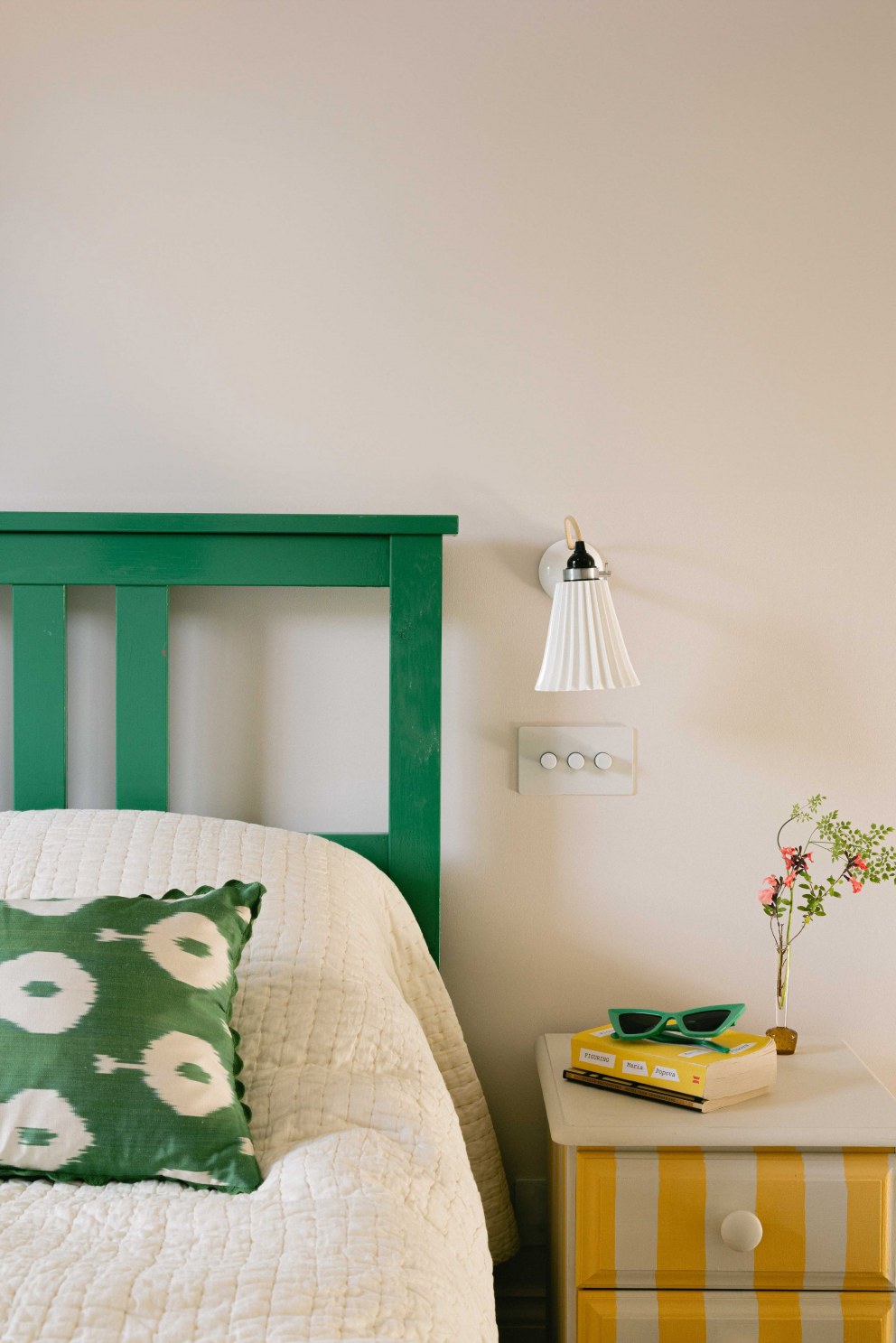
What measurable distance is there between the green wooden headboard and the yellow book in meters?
0.30

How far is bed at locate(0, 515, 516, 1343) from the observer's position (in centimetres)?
69

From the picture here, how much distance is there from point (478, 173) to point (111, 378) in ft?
2.21

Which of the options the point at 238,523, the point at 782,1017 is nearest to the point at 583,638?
the point at 238,523

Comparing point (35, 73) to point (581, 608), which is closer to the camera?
point (581, 608)

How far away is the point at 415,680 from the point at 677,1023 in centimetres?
61

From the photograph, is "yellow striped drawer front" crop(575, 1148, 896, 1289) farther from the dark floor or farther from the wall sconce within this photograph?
the wall sconce

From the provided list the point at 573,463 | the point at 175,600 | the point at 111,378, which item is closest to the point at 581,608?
the point at 573,463

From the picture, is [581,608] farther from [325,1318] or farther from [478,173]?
[325,1318]

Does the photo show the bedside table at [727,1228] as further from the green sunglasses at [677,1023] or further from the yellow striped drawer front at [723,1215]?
the green sunglasses at [677,1023]

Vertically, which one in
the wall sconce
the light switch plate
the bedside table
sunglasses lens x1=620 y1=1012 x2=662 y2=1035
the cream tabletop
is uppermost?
the wall sconce

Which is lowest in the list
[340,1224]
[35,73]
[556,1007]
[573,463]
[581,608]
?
[556,1007]

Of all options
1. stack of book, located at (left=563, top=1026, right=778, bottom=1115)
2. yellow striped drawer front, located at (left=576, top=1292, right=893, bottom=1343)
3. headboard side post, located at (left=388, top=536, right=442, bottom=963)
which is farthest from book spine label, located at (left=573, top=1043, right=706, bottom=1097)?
headboard side post, located at (left=388, top=536, right=442, bottom=963)

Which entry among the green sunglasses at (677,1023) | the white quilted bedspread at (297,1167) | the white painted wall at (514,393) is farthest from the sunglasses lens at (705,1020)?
the white quilted bedspread at (297,1167)

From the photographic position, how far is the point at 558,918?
1581 millimetres
